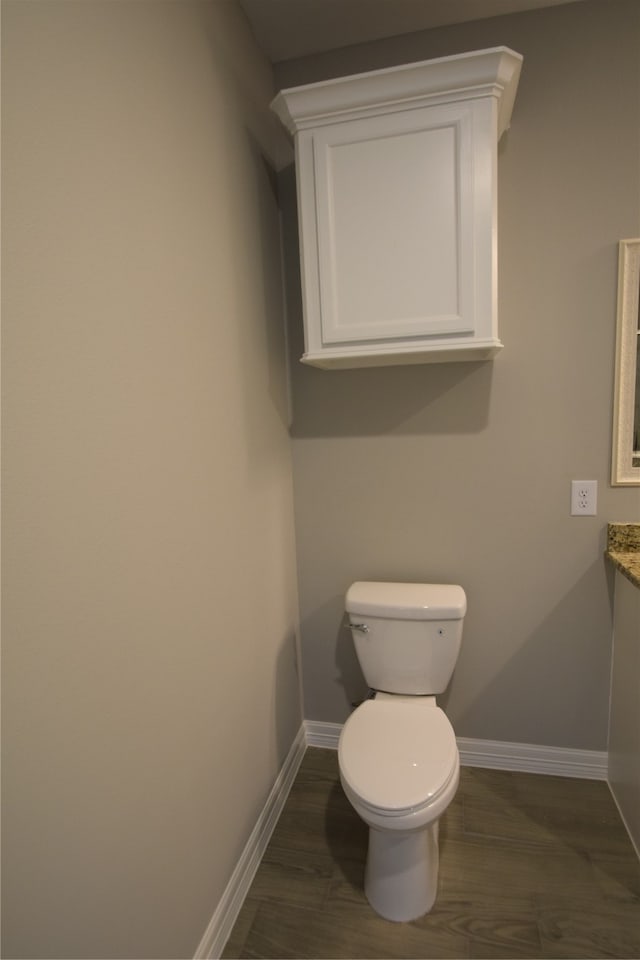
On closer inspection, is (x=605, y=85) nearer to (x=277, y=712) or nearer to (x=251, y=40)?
(x=251, y=40)

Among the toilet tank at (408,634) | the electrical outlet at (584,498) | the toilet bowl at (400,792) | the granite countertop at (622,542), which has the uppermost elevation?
the electrical outlet at (584,498)

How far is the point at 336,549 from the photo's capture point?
190 cm

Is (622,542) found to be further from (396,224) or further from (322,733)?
(322,733)

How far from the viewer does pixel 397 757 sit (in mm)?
1313

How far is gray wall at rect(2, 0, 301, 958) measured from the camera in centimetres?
70

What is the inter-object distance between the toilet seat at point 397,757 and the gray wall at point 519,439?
458mm

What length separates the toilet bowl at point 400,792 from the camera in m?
1.19

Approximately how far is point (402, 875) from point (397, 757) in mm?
328

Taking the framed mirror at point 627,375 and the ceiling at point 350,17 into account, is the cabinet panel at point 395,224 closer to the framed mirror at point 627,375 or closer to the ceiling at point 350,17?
the ceiling at point 350,17

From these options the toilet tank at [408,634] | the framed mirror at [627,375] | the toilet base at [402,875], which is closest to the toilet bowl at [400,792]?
the toilet base at [402,875]

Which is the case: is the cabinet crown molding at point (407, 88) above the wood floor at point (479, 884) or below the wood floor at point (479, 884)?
above

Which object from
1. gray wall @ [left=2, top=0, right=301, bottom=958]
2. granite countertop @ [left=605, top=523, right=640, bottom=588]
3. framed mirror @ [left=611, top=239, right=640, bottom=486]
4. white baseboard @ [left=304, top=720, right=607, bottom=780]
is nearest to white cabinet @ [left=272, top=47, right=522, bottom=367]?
gray wall @ [left=2, top=0, right=301, bottom=958]

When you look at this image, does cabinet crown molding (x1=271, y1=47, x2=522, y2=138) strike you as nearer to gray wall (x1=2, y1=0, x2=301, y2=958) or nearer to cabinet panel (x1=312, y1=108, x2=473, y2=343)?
cabinet panel (x1=312, y1=108, x2=473, y2=343)

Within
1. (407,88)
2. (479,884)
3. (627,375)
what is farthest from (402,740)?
(407,88)
